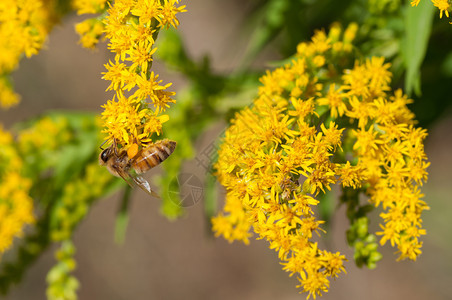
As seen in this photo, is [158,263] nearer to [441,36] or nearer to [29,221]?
[29,221]

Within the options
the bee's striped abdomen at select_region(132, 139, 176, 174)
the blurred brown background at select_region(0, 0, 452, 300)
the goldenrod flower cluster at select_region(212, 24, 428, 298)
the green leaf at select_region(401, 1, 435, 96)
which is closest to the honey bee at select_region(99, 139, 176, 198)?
the bee's striped abdomen at select_region(132, 139, 176, 174)

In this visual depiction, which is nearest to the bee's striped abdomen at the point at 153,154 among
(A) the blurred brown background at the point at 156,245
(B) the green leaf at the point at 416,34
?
(B) the green leaf at the point at 416,34

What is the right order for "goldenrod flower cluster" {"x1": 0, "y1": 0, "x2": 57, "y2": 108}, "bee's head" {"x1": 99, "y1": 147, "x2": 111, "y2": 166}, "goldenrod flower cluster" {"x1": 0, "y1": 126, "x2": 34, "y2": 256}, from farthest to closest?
"goldenrod flower cluster" {"x1": 0, "y1": 126, "x2": 34, "y2": 256} < "goldenrod flower cluster" {"x1": 0, "y1": 0, "x2": 57, "y2": 108} < "bee's head" {"x1": 99, "y1": 147, "x2": 111, "y2": 166}

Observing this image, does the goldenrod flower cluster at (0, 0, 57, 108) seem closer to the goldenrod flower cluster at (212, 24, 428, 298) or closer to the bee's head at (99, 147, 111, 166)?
the bee's head at (99, 147, 111, 166)

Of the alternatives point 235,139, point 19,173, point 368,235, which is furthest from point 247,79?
point 19,173

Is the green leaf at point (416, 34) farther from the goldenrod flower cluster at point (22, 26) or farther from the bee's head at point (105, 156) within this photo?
the goldenrod flower cluster at point (22, 26)
